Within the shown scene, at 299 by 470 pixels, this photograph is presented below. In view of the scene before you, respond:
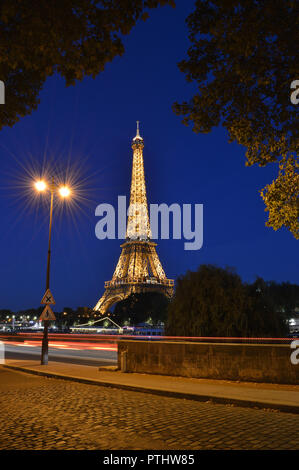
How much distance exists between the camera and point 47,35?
7.62 m

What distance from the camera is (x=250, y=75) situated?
973 centimetres

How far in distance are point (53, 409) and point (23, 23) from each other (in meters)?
7.53

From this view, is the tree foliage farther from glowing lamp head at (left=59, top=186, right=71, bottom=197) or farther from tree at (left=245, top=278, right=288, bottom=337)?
glowing lamp head at (left=59, top=186, right=71, bottom=197)

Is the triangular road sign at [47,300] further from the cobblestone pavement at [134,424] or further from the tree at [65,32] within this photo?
the tree at [65,32]

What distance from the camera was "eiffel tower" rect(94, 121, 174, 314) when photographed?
8862 cm

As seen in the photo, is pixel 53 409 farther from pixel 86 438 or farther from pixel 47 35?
pixel 47 35

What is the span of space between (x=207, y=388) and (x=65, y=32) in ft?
28.6

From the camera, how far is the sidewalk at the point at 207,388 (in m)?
8.80

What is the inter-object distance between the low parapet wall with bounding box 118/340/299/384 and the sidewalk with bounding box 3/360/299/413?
10.7 inches

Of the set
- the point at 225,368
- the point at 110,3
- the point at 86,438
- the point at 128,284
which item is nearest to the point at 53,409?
the point at 86,438

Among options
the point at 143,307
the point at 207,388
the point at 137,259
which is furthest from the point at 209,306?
the point at 137,259

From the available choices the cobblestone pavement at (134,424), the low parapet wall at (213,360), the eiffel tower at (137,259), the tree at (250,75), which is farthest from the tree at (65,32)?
the eiffel tower at (137,259)

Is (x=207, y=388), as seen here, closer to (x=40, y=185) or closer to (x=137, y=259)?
(x=40, y=185)
